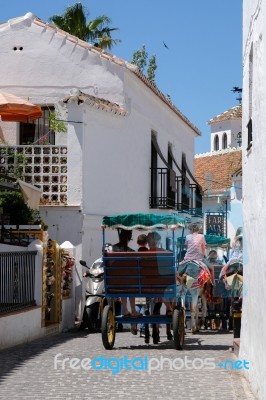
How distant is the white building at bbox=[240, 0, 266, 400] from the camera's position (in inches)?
323

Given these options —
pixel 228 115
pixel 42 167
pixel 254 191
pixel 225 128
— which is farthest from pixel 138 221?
pixel 225 128

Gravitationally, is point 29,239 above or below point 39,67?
below

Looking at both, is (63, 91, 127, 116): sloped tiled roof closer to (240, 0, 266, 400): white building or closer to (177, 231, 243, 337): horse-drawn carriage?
(177, 231, 243, 337): horse-drawn carriage

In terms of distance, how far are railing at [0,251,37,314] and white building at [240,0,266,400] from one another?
4548 millimetres

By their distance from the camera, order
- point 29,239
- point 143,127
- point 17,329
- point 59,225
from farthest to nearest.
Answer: point 143,127, point 59,225, point 29,239, point 17,329

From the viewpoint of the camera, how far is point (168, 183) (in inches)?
1136

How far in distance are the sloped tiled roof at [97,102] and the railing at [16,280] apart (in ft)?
18.5

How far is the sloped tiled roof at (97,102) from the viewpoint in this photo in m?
20.5

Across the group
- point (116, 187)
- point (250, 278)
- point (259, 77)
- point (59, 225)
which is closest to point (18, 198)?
point (59, 225)

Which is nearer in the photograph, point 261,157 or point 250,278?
point 261,157

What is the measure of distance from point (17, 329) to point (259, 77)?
734 cm

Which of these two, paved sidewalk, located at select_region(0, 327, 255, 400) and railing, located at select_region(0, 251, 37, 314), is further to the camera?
railing, located at select_region(0, 251, 37, 314)

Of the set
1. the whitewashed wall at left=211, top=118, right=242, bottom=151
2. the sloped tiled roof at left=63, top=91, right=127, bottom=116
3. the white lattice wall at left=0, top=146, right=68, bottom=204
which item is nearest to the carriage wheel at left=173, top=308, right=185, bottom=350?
the white lattice wall at left=0, top=146, right=68, bottom=204

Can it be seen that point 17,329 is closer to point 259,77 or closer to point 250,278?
point 250,278
